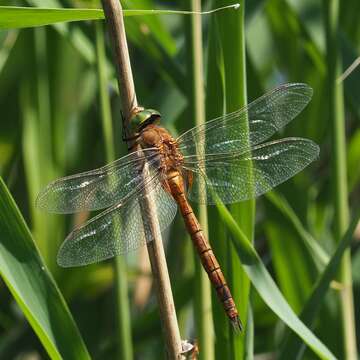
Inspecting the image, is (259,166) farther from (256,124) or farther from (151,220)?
(151,220)

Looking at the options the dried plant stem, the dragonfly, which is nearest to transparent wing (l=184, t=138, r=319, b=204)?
the dragonfly

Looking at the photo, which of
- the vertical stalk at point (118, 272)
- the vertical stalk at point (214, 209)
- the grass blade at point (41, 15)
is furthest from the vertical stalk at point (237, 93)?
the vertical stalk at point (118, 272)

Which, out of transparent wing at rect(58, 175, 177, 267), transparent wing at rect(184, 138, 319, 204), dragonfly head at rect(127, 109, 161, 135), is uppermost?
dragonfly head at rect(127, 109, 161, 135)

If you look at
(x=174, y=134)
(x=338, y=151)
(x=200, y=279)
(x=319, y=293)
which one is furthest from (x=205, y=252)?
(x=174, y=134)

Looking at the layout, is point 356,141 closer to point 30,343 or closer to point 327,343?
point 327,343

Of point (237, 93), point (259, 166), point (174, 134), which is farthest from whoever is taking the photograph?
point (174, 134)

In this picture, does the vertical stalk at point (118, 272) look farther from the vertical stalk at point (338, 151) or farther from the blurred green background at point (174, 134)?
the vertical stalk at point (338, 151)

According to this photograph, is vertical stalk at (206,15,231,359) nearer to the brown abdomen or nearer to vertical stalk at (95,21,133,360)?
the brown abdomen
